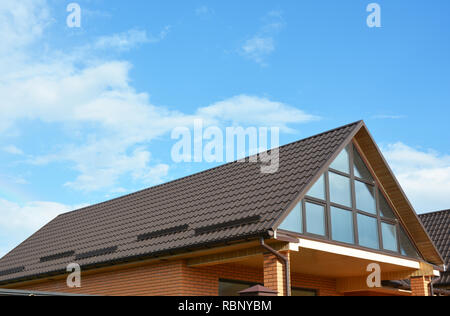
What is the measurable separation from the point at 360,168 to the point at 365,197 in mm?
807

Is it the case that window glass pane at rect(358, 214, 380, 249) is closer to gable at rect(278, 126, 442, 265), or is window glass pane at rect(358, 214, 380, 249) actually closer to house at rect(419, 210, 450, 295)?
gable at rect(278, 126, 442, 265)

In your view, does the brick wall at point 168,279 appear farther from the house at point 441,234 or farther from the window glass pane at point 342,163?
the house at point 441,234

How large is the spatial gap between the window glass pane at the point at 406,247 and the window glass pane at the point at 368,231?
1.29 metres

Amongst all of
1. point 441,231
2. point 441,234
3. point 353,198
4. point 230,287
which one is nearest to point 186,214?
point 230,287

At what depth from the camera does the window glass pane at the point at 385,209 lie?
1584cm

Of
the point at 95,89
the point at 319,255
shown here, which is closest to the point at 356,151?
the point at 319,255

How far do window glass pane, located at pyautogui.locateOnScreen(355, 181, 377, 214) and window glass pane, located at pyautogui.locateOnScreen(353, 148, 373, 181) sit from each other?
22 cm

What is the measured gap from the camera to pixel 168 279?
14.0 m

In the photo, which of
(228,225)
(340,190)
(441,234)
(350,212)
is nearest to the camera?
(228,225)

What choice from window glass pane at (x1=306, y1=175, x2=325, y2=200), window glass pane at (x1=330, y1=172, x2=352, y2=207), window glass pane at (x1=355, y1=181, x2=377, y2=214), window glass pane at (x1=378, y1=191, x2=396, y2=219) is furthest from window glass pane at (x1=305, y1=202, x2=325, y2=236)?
window glass pane at (x1=378, y1=191, x2=396, y2=219)

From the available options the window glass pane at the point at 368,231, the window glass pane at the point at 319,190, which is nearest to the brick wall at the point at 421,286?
the window glass pane at the point at 368,231

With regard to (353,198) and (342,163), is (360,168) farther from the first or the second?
(353,198)

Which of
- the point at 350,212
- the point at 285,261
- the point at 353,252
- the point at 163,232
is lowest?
the point at 285,261
